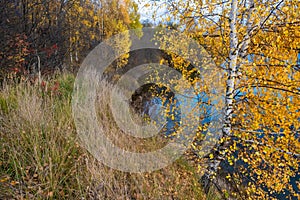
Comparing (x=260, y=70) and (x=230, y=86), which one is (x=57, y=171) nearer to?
(x=230, y=86)

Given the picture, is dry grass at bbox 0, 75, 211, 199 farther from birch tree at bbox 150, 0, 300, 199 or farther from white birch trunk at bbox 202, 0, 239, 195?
birch tree at bbox 150, 0, 300, 199

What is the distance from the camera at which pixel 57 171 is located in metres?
1.89

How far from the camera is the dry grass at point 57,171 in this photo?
173 centimetres

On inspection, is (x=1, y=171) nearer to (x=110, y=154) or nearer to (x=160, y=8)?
(x=110, y=154)

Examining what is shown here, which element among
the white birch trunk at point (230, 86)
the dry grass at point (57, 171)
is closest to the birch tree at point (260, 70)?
the white birch trunk at point (230, 86)

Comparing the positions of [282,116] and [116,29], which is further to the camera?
[116,29]

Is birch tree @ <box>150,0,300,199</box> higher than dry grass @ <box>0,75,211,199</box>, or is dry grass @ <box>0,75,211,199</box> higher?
birch tree @ <box>150,0,300,199</box>

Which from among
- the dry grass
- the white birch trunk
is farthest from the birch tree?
the dry grass

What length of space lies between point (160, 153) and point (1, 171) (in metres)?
2.04

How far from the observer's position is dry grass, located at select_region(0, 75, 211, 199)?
1.73 metres

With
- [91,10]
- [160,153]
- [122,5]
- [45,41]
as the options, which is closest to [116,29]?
[91,10]

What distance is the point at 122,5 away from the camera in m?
20.2

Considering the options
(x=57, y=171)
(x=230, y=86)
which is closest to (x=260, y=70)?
(x=230, y=86)

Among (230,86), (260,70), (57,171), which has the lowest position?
(57,171)
